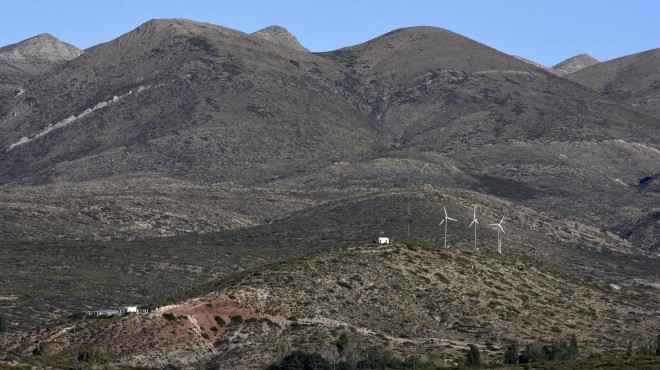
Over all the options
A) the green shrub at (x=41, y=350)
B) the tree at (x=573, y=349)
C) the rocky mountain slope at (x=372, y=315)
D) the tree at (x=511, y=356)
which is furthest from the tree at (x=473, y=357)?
the green shrub at (x=41, y=350)

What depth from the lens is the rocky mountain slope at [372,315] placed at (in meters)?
130

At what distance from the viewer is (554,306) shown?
160 meters

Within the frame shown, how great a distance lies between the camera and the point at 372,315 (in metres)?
145

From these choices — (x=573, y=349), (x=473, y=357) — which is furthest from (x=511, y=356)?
(x=573, y=349)

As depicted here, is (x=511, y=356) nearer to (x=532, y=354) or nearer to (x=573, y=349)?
(x=532, y=354)

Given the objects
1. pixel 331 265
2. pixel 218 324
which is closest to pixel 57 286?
pixel 331 265

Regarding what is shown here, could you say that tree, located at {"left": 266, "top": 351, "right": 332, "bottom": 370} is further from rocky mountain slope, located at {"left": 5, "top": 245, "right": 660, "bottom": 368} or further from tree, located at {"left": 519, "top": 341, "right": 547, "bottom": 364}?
tree, located at {"left": 519, "top": 341, "right": 547, "bottom": 364}

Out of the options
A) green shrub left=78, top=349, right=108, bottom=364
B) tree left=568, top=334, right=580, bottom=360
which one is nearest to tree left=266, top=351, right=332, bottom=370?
green shrub left=78, top=349, right=108, bottom=364

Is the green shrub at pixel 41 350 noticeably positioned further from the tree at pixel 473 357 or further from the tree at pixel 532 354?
the tree at pixel 532 354

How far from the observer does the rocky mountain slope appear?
130125mm

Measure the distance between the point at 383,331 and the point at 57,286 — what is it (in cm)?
6841

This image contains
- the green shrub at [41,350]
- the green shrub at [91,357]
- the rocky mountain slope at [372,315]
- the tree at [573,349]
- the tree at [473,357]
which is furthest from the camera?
the tree at [573,349]

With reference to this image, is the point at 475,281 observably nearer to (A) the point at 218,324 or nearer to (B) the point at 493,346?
(B) the point at 493,346

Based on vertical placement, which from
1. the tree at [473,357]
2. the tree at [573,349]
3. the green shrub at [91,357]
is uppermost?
the green shrub at [91,357]
